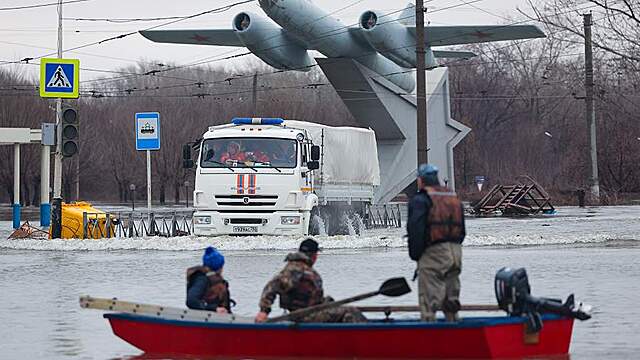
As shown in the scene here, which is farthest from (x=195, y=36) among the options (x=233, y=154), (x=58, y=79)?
(x=233, y=154)

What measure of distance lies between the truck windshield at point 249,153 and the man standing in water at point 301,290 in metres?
16.7

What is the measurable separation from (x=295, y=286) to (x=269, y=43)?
3414 cm

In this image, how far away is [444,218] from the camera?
10805mm

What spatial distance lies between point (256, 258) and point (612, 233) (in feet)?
41.6

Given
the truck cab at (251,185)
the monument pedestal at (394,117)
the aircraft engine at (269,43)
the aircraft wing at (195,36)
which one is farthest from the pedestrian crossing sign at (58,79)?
the monument pedestal at (394,117)

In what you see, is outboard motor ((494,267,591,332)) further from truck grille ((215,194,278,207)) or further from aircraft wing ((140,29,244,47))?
aircraft wing ((140,29,244,47))

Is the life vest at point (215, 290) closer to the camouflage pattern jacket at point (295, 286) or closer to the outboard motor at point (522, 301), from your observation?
the camouflage pattern jacket at point (295, 286)

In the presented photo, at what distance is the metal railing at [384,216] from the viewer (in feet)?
130

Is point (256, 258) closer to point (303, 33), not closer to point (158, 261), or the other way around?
point (158, 261)

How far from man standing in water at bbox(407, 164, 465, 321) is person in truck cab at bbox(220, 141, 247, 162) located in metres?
17.3

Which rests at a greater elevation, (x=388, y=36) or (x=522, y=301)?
(x=388, y=36)

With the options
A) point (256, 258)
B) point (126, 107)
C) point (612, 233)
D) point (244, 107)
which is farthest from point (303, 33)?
point (126, 107)

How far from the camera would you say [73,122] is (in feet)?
97.5

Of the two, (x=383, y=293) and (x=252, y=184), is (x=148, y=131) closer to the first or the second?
(x=252, y=184)
